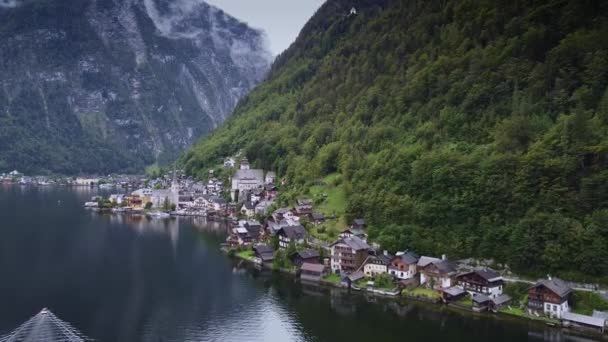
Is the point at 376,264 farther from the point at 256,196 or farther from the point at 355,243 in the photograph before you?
the point at 256,196

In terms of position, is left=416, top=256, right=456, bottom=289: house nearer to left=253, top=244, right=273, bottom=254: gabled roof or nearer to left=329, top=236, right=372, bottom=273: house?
left=329, top=236, right=372, bottom=273: house

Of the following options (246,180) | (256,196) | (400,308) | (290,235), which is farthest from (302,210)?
(246,180)

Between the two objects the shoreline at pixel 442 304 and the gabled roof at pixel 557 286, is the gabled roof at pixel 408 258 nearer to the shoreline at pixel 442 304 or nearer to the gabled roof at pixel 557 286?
the shoreline at pixel 442 304

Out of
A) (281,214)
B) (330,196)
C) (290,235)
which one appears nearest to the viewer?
(290,235)

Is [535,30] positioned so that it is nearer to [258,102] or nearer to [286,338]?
[286,338]

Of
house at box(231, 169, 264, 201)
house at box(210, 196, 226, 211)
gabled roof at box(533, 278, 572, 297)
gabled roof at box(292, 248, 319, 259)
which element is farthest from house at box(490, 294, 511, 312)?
house at box(210, 196, 226, 211)
